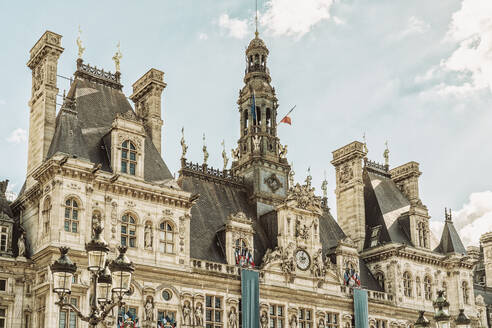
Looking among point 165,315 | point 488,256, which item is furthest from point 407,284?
point 488,256

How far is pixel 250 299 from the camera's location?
44156 mm

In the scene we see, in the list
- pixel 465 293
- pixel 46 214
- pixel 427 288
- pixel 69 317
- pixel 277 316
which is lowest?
pixel 69 317

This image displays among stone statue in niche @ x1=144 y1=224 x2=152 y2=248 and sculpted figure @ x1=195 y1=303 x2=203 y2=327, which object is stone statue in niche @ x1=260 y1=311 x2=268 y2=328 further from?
stone statue in niche @ x1=144 y1=224 x2=152 y2=248

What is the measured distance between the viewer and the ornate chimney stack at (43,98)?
139 ft

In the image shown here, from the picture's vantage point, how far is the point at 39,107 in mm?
43312

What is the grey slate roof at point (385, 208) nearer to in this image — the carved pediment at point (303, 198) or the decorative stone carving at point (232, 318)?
the carved pediment at point (303, 198)

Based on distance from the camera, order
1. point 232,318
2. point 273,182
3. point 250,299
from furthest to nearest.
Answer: point 273,182 < point 250,299 < point 232,318

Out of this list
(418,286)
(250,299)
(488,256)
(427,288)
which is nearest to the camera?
(250,299)

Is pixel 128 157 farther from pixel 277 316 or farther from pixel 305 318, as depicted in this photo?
pixel 305 318

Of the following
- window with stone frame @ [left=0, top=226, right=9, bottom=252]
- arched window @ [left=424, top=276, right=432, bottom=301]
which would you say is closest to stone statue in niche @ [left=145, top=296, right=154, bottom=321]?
window with stone frame @ [left=0, top=226, right=9, bottom=252]

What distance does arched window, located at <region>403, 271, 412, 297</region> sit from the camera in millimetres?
54719

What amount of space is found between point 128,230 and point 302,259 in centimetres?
1330

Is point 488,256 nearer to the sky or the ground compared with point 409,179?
nearer to the ground

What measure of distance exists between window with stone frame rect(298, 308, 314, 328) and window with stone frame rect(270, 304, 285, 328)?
1.43 m
